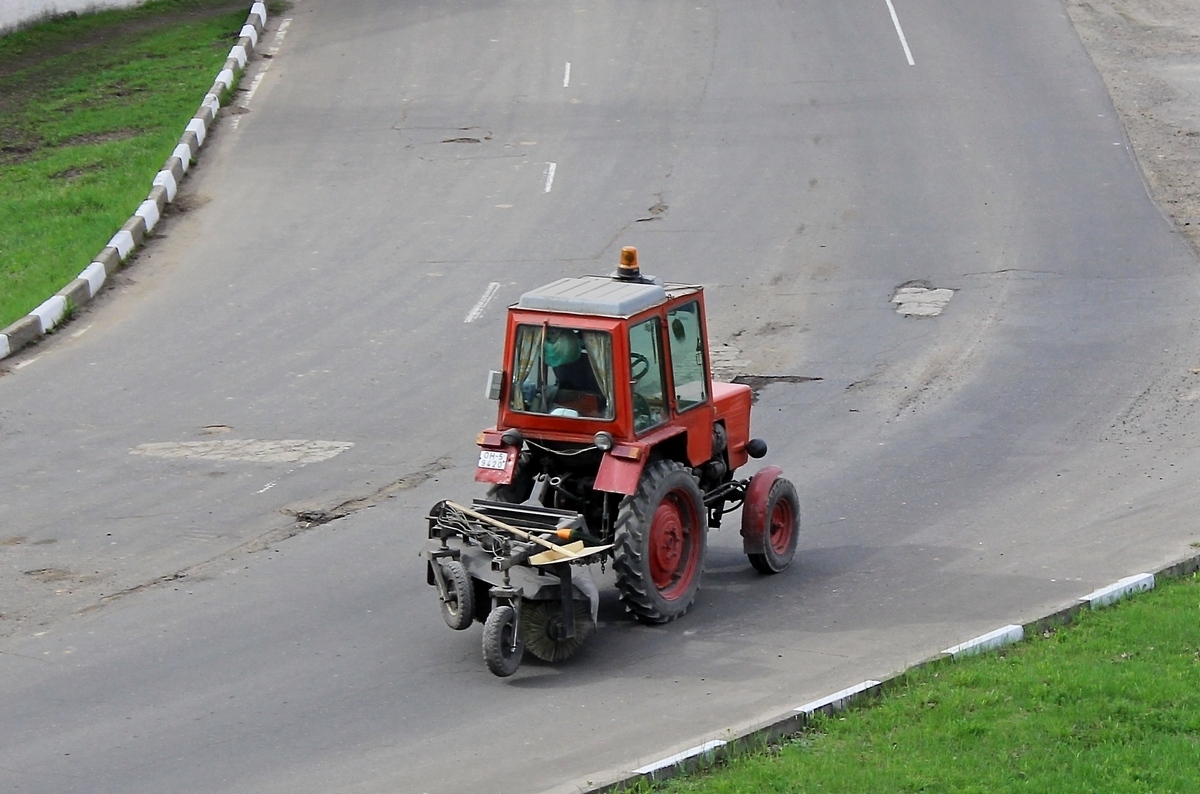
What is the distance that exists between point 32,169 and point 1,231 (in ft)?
9.15

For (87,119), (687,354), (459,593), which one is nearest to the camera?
(459,593)

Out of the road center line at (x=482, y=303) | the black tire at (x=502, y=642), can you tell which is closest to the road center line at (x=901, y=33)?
the road center line at (x=482, y=303)

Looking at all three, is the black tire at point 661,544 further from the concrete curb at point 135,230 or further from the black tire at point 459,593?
the concrete curb at point 135,230

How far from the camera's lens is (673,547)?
32.7 ft

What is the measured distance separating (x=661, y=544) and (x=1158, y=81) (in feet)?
67.0

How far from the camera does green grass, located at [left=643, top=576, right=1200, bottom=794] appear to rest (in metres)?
7.23

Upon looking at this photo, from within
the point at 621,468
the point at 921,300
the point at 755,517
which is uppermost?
the point at 621,468

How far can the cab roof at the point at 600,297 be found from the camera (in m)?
9.59

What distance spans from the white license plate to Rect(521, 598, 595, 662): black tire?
1.04 m

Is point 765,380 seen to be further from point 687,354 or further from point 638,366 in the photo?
point 638,366

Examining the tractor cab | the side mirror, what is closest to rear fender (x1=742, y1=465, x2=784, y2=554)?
the tractor cab

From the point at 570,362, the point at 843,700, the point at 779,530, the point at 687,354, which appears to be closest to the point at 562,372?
the point at 570,362

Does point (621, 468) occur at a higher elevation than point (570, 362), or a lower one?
lower

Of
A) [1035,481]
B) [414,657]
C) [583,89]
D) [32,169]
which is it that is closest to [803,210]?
[583,89]
